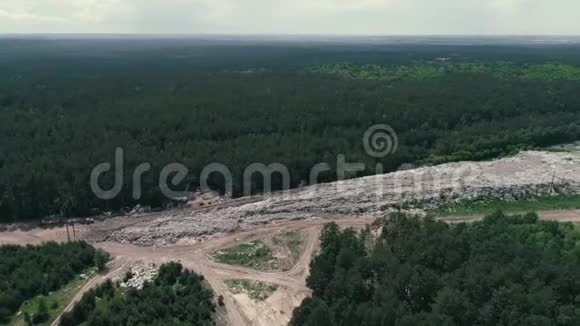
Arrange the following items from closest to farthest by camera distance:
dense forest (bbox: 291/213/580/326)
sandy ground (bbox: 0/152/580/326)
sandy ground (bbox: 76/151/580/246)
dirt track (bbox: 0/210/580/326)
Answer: dense forest (bbox: 291/213/580/326), dirt track (bbox: 0/210/580/326), sandy ground (bbox: 0/152/580/326), sandy ground (bbox: 76/151/580/246)

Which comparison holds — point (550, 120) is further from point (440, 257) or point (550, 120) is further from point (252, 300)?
point (252, 300)

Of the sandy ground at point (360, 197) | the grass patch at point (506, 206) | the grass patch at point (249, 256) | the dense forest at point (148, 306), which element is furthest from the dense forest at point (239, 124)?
the dense forest at point (148, 306)

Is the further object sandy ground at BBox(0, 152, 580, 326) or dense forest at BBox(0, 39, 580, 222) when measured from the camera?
dense forest at BBox(0, 39, 580, 222)

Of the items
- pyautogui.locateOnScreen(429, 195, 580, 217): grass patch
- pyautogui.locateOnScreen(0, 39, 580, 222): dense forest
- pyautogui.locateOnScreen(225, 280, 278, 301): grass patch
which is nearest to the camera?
pyautogui.locateOnScreen(225, 280, 278, 301): grass patch

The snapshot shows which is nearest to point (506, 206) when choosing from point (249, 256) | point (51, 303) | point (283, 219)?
point (283, 219)

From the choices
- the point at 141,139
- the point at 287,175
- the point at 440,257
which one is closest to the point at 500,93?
the point at 287,175

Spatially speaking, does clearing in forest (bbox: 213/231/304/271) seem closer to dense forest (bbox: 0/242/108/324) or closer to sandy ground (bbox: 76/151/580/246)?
sandy ground (bbox: 76/151/580/246)

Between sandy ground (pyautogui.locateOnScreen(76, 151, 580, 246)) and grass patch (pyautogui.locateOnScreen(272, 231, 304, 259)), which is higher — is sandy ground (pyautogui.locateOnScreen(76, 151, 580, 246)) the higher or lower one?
the higher one

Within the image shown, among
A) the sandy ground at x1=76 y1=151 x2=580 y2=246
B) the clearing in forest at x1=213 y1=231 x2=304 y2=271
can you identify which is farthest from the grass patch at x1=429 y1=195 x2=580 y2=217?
the clearing in forest at x1=213 y1=231 x2=304 y2=271

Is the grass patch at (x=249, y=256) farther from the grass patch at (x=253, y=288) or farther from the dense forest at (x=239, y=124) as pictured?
the dense forest at (x=239, y=124)
